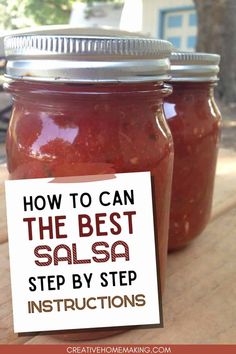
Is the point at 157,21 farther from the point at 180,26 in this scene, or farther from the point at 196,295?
the point at 196,295

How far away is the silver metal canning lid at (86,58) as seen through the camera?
374 mm

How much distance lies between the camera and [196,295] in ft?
1.63

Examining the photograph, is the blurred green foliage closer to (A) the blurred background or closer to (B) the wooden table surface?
(A) the blurred background

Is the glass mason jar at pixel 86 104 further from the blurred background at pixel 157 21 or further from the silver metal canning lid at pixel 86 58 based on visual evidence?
the blurred background at pixel 157 21

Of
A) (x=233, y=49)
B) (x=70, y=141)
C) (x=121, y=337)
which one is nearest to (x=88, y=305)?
(x=121, y=337)

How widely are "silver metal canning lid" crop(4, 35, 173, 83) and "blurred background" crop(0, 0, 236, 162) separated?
0.90 meters

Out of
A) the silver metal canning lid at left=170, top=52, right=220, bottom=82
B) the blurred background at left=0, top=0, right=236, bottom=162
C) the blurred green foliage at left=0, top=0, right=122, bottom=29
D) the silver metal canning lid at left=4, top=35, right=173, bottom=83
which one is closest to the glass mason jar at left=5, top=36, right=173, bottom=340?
the silver metal canning lid at left=4, top=35, right=173, bottom=83

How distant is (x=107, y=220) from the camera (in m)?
0.42

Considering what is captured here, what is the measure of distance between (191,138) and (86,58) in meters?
0.24

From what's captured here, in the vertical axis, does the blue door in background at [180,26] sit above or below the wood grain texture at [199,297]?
below

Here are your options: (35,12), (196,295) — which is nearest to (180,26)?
(35,12)

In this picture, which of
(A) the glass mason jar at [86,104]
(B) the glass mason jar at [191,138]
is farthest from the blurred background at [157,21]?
(A) the glass mason jar at [86,104]

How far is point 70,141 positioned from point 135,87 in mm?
79

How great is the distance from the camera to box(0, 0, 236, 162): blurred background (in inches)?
111
